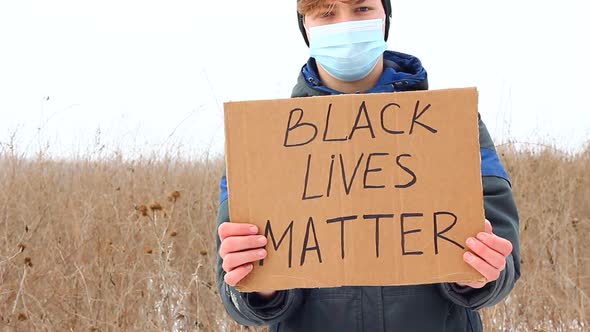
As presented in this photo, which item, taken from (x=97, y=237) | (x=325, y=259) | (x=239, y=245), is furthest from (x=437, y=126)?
(x=97, y=237)

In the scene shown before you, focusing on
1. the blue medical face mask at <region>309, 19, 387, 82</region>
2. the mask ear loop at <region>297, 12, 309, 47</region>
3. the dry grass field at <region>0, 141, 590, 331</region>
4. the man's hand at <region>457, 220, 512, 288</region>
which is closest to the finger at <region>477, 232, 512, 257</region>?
the man's hand at <region>457, 220, 512, 288</region>

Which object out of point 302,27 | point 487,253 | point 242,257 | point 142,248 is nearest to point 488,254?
point 487,253

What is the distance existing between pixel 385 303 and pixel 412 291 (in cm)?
7

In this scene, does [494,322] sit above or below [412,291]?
below

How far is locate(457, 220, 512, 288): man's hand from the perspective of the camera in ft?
3.47

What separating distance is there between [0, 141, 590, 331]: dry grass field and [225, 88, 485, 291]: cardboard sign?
1326mm

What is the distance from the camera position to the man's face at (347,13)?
1.34m

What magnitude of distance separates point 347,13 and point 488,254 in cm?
66

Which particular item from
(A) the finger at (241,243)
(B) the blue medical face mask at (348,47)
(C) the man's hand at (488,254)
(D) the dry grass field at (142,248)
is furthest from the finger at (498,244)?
(D) the dry grass field at (142,248)

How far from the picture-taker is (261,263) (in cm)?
112

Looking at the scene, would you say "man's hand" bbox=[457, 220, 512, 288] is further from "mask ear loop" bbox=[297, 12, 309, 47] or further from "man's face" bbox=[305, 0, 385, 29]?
"mask ear loop" bbox=[297, 12, 309, 47]

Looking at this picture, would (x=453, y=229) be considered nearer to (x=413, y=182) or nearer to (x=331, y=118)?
(x=413, y=182)

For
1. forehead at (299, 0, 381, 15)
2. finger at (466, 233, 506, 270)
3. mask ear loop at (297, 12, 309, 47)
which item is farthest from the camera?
mask ear loop at (297, 12, 309, 47)

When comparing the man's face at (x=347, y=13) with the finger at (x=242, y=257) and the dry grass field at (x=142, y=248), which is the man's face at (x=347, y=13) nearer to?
the finger at (x=242, y=257)
